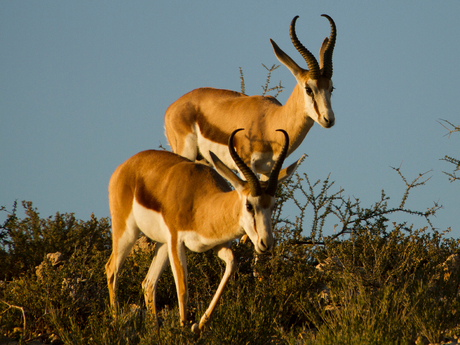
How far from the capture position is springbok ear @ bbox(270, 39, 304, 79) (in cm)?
858

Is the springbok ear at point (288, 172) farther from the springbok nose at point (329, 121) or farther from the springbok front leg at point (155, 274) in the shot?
the springbok front leg at point (155, 274)

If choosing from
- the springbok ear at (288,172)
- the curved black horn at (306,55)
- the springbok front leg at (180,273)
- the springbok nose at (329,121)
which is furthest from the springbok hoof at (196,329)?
the curved black horn at (306,55)

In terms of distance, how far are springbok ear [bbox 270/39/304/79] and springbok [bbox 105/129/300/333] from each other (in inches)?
90.7

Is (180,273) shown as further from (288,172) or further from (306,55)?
(306,55)

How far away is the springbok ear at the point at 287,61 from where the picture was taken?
8.58 meters

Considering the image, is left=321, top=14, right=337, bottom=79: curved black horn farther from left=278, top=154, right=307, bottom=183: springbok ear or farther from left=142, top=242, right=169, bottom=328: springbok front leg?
left=142, top=242, right=169, bottom=328: springbok front leg

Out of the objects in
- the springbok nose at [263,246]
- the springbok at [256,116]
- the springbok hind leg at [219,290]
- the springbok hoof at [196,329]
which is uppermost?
the springbok at [256,116]

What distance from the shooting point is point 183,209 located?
6926 mm

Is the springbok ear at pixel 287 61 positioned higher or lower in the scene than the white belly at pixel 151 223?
higher

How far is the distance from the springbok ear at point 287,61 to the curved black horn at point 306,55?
21cm

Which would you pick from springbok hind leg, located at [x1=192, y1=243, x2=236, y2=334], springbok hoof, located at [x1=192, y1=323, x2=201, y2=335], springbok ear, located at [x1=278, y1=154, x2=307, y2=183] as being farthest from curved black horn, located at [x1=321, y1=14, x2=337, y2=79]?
springbok hoof, located at [x1=192, y1=323, x2=201, y2=335]

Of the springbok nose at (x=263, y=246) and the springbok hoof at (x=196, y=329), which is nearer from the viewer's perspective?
the springbok nose at (x=263, y=246)

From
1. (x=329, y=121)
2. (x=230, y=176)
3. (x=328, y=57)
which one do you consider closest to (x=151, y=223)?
(x=230, y=176)

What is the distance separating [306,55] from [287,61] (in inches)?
15.2
